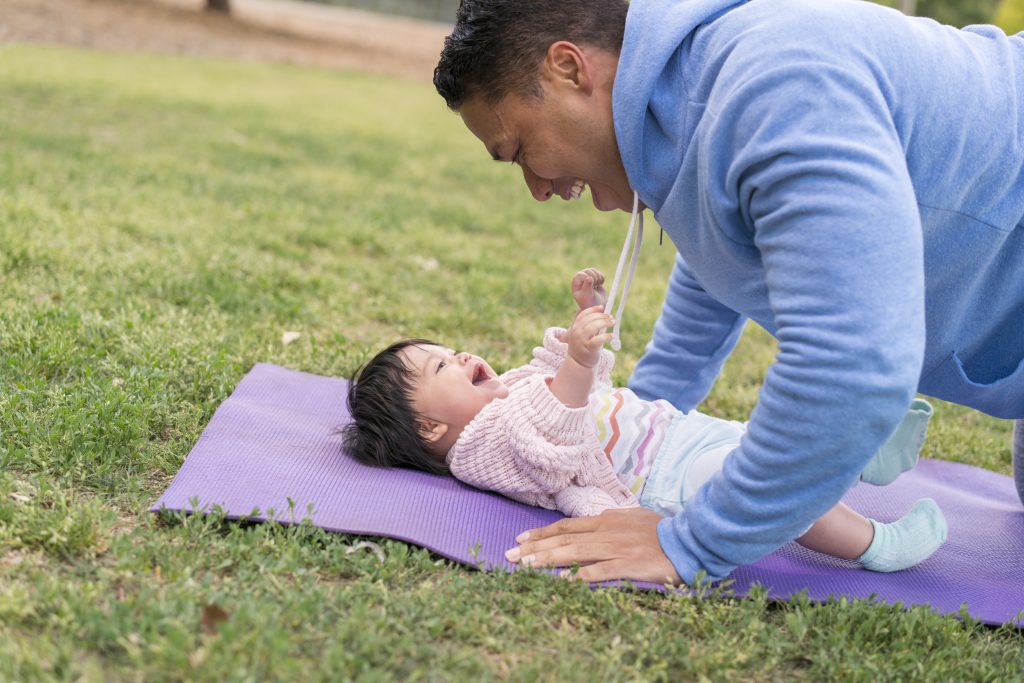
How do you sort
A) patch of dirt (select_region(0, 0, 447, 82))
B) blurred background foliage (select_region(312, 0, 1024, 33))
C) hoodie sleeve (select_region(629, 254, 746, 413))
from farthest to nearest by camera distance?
patch of dirt (select_region(0, 0, 447, 82))
blurred background foliage (select_region(312, 0, 1024, 33))
hoodie sleeve (select_region(629, 254, 746, 413))

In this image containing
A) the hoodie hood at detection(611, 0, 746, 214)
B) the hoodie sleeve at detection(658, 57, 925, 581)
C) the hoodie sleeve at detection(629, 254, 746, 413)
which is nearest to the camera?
the hoodie sleeve at detection(658, 57, 925, 581)

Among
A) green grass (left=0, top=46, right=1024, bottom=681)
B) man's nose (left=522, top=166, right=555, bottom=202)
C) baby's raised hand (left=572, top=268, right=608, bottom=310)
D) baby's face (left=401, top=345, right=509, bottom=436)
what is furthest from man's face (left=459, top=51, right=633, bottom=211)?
green grass (left=0, top=46, right=1024, bottom=681)

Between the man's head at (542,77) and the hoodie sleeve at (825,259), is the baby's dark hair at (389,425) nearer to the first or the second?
the man's head at (542,77)

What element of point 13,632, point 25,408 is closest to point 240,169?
point 25,408

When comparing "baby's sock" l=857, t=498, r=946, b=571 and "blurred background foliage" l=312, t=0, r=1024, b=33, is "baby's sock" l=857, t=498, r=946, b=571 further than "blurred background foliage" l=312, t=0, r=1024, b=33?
No

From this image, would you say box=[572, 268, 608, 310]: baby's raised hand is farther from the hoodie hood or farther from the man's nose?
the hoodie hood

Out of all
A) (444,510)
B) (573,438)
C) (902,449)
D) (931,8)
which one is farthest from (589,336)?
(931,8)

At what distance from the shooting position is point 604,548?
2.46 meters

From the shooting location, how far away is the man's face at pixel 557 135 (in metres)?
2.36

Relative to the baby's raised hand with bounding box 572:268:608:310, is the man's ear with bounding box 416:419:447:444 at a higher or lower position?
lower

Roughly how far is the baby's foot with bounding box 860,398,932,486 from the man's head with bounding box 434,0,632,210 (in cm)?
108

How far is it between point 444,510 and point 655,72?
124cm

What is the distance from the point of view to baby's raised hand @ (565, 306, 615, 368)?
2629 millimetres

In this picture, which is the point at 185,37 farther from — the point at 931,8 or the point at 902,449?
the point at 931,8
